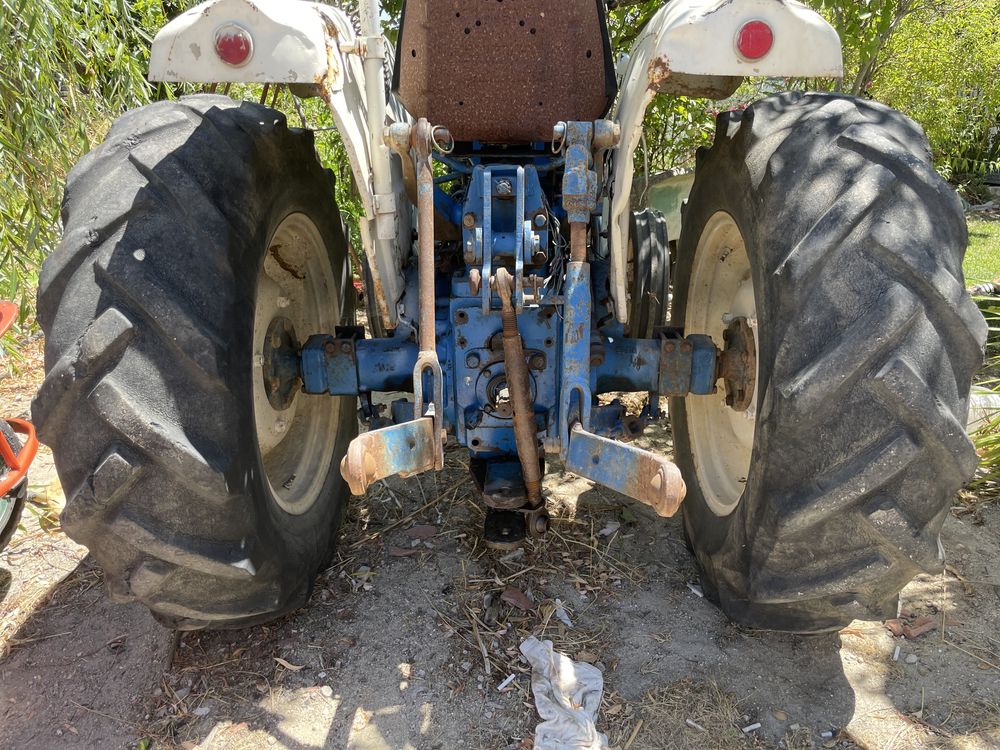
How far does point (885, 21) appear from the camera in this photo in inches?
171

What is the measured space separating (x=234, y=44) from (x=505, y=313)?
2.88 ft

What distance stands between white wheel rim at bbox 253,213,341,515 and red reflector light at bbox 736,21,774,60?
1381 mm

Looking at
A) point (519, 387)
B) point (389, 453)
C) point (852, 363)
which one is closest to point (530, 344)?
point (519, 387)

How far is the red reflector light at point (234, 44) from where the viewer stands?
1.67 meters

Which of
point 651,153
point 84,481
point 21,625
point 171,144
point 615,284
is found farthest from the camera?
point 651,153

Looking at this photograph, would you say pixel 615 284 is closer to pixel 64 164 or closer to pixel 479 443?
pixel 479 443

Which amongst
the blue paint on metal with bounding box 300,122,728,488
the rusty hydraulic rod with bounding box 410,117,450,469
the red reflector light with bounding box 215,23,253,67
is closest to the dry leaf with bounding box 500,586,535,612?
the blue paint on metal with bounding box 300,122,728,488

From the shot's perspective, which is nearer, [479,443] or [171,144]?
[171,144]

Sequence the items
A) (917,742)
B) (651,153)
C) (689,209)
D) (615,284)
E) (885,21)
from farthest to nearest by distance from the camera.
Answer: (651,153) → (885,21) → (689,209) → (615,284) → (917,742)

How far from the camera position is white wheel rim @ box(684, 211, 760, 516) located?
93.0 inches

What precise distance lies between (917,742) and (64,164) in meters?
4.56

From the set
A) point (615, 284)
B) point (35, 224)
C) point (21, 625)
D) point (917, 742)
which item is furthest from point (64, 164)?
point (917, 742)

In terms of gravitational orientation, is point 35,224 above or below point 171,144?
below

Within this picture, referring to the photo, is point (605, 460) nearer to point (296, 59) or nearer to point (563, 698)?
point (563, 698)
